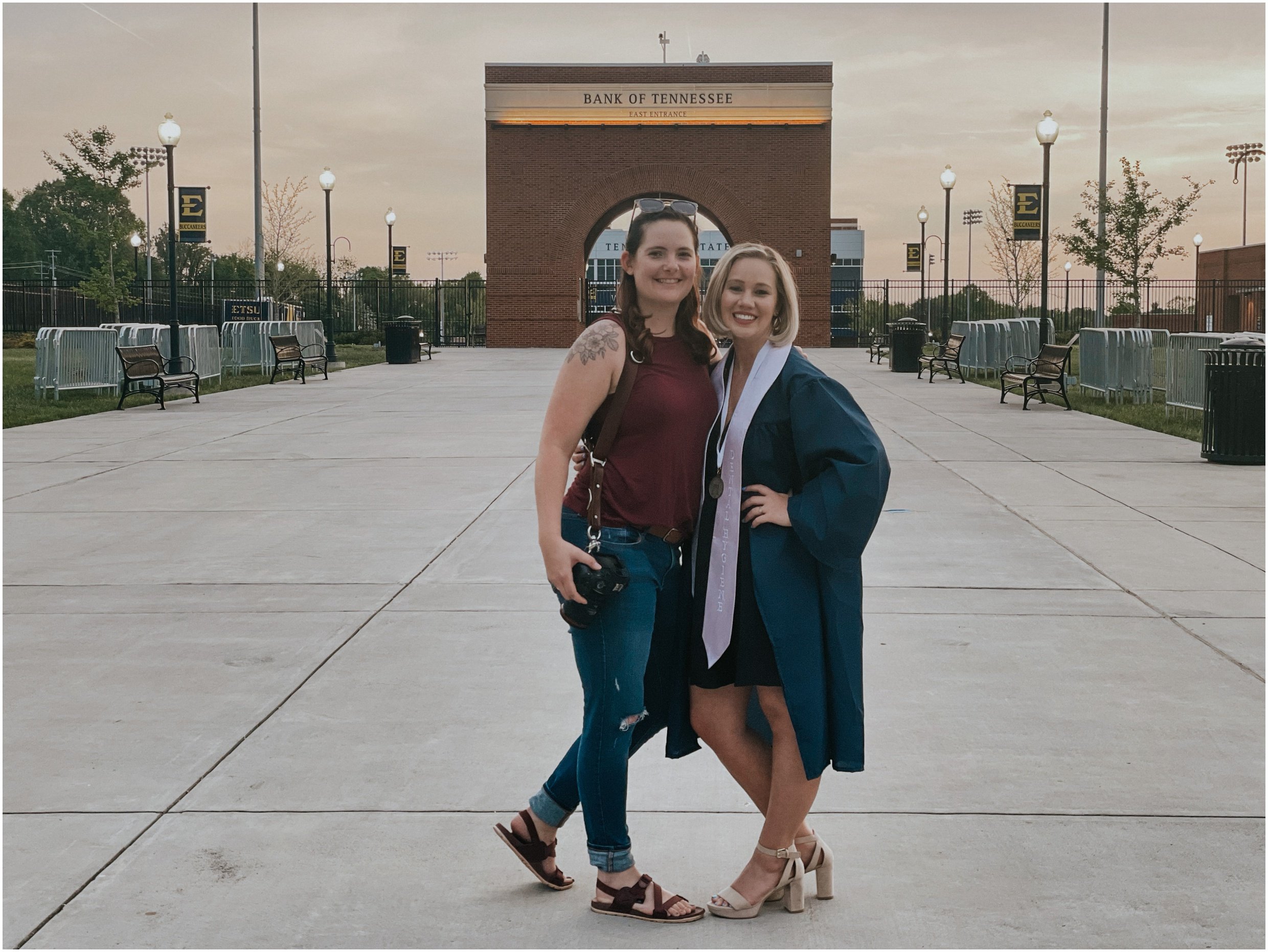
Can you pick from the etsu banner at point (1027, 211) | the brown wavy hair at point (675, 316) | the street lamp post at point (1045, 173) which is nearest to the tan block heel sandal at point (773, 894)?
the brown wavy hair at point (675, 316)

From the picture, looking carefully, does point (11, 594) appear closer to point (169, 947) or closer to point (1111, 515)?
point (169, 947)

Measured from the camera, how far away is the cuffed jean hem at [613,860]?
3588 millimetres

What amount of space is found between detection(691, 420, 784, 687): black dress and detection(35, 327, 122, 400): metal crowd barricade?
18.6 metres

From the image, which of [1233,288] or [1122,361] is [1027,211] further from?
[1233,288]

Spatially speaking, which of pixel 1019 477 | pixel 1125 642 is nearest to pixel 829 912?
pixel 1125 642

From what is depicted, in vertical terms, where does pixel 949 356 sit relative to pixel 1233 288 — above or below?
below

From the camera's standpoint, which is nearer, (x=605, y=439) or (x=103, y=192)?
(x=605, y=439)

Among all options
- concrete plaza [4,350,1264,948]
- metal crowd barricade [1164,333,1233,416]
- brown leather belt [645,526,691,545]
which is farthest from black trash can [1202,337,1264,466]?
brown leather belt [645,526,691,545]

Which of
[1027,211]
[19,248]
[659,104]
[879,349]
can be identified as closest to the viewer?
[1027,211]

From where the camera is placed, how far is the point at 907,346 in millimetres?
31031

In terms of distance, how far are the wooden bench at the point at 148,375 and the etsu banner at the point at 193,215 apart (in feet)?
30.0

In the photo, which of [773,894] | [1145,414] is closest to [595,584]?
[773,894]

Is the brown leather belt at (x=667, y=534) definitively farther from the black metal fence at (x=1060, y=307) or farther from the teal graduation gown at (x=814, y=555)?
the black metal fence at (x=1060, y=307)

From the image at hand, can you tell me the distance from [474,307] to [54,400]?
188 feet
